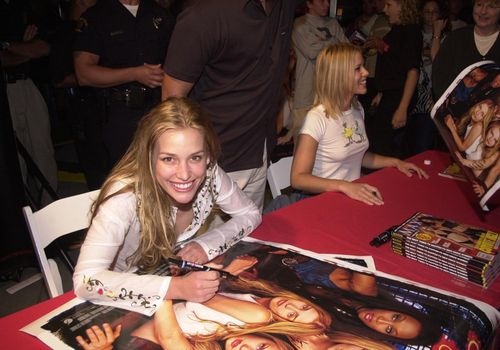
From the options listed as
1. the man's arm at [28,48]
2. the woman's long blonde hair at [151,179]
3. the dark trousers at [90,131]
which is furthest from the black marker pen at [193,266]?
the man's arm at [28,48]

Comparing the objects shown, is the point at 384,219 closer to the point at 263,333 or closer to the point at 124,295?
the point at 263,333

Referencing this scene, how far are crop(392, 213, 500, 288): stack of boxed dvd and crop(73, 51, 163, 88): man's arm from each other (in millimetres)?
1436

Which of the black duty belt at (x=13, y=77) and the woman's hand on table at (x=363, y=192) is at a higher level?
the black duty belt at (x=13, y=77)

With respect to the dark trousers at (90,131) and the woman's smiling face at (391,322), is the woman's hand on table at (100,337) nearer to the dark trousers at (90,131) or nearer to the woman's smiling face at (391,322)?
the woman's smiling face at (391,322)

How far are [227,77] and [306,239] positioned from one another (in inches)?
30.7

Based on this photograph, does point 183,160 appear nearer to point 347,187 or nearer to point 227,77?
point 227,77

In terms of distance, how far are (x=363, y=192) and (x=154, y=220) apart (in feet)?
2.80

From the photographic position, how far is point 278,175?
87.9 inches

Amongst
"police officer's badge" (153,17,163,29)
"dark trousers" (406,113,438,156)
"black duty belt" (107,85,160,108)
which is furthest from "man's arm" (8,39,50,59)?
"dark trousers" (406,113,438,156)

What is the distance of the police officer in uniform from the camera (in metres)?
2.31

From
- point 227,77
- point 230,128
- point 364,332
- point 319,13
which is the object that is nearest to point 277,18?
point 227,77

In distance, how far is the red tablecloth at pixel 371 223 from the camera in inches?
45.1

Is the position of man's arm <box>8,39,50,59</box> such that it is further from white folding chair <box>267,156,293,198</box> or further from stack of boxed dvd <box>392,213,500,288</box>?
stack of boxed dvd <box>392,213,500,288</box>

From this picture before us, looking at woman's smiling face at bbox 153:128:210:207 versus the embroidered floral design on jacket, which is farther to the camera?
woman's smiling face at bbox 153:128:210:207
